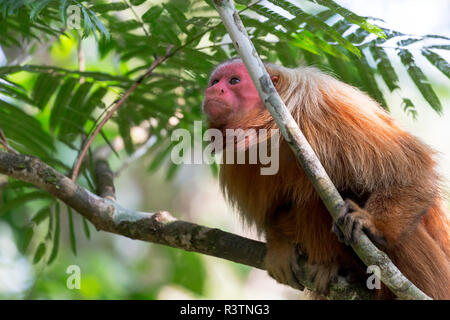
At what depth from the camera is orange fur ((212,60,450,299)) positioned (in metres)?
3.19

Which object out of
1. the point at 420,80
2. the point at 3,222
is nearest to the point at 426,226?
the point at 420,80

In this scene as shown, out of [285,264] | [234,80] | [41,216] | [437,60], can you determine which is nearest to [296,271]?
[285,264]

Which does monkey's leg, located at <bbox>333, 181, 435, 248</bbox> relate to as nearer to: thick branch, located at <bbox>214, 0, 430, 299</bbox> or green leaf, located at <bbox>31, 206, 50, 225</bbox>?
thick branch, located at <bbox>214, 0, 430, 299</bbox>

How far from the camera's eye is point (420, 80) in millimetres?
3678

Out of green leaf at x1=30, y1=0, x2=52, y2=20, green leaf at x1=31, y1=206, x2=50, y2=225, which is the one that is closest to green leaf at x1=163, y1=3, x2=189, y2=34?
green leaf at x1=30, y1=0, x2=52, y2=20

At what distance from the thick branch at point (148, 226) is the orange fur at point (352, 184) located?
13 centimetres

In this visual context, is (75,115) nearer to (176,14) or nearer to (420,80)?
(176,14)

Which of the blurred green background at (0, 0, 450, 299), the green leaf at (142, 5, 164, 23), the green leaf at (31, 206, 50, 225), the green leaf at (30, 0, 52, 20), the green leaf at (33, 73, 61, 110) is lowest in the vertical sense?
the blurred green background at (0, 0, 450, 299)

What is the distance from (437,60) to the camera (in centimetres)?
368

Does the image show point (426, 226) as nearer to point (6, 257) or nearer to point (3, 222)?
point (3, 222)

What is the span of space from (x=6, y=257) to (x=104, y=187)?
3627mm

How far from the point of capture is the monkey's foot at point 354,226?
112 inches

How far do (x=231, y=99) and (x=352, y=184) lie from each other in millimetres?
965

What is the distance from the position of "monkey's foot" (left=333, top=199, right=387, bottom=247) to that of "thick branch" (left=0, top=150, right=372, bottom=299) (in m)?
0.40
